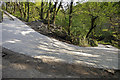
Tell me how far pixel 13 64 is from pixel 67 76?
6.68 ft

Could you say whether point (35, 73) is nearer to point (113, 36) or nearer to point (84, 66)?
point (84, 66)

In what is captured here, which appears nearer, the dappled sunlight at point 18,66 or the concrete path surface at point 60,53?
the dappled sunlight at point 18,66

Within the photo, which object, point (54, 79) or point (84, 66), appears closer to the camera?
point (54, 79)

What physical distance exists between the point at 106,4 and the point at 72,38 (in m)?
6.76

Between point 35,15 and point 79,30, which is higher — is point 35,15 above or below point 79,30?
above

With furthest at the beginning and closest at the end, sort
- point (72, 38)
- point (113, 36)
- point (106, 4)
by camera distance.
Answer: point (113, 36) → point (106, 4) → point (72, 38)

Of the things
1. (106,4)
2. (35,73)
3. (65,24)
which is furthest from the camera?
(65,24)

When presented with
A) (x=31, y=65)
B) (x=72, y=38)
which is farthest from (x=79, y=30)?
(x=31, y=65)

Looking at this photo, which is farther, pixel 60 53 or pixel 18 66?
pixel 60 53

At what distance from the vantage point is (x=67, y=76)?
2.82m

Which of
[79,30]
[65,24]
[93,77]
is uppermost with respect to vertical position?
[65,24]

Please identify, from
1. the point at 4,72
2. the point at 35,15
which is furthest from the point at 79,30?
the point at 35,15

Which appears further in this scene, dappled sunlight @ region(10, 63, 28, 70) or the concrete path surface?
the concrete path surface

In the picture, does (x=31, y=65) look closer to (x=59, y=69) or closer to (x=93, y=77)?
(x=59, y=69)
